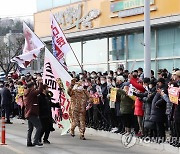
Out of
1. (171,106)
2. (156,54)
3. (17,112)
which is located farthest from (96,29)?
(171,106)

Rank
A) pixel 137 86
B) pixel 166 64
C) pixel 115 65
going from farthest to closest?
pixel 115 65 < pixel 166 64 < pixel 137 86

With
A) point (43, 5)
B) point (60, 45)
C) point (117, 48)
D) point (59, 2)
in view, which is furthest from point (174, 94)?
point (43, 5)

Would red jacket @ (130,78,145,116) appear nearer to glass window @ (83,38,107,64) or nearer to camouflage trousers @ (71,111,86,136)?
camouflage trousers @ (71,111,86,136)

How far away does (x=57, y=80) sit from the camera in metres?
15.2

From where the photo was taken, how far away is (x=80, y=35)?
86.1ft

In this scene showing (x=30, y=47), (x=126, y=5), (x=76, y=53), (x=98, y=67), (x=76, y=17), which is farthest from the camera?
(x=76, y=53)

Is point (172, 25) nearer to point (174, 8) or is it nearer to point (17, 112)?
point (174, 8)

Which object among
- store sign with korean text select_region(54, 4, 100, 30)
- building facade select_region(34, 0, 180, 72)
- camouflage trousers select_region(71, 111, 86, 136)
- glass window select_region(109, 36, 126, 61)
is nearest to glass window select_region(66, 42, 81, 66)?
building facade select_region(34, 0, 180, 72)

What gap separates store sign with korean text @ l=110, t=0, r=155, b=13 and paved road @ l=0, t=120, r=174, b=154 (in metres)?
8.25

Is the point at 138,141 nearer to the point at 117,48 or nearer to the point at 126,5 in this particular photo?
the point at 126,5

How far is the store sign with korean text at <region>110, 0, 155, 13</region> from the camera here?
70.5 ft

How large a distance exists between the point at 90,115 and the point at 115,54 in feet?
27.3

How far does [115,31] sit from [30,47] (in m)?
5.40

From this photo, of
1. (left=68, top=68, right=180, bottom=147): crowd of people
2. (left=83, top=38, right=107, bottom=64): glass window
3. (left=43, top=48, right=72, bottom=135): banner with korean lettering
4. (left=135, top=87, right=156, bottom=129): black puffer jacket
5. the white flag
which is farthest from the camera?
(left=83, top=38, right=107, bottom=64): glass window
